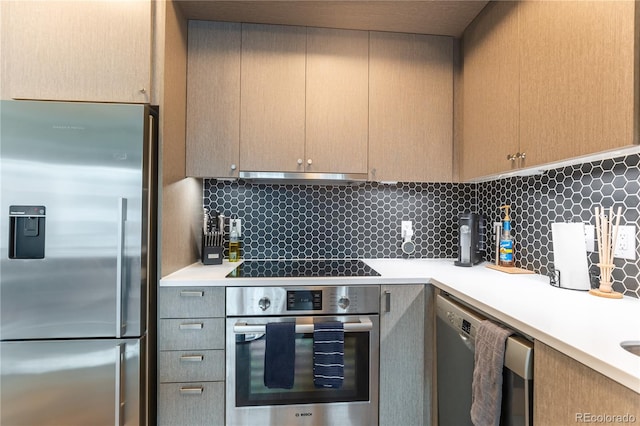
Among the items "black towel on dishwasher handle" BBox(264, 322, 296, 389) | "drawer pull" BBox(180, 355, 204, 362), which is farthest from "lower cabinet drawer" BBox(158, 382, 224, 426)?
"black towel on dishwasher handle" BBox(264, 322, 296, 389)

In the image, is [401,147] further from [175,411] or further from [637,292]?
[175,411]

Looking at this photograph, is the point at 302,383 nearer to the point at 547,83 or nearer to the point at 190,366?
the point at 190,366

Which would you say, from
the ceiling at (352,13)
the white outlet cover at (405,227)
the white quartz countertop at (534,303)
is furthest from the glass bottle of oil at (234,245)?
the ceiling at (352,13)

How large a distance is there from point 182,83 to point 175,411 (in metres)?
→ 1.72

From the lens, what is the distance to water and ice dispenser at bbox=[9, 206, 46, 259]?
131 centimetres

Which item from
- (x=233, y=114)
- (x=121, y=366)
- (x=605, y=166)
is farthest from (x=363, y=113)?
(x=121, y=366)

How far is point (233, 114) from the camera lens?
5.90ft

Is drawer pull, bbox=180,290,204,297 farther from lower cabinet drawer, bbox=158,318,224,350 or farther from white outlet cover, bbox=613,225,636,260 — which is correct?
white outlet cover, bbox=613,225,636,260

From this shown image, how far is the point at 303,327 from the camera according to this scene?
1.47m

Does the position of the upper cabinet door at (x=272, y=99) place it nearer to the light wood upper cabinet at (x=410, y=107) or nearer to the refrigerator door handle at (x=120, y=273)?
the light wood upper cabinet at (x=410, y=107)

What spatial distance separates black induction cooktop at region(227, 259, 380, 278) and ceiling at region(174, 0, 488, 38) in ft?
4.83

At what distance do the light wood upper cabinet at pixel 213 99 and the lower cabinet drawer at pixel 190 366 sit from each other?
97 centimetres

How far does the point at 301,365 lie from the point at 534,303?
1.06 m

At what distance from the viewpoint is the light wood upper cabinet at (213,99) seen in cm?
177
